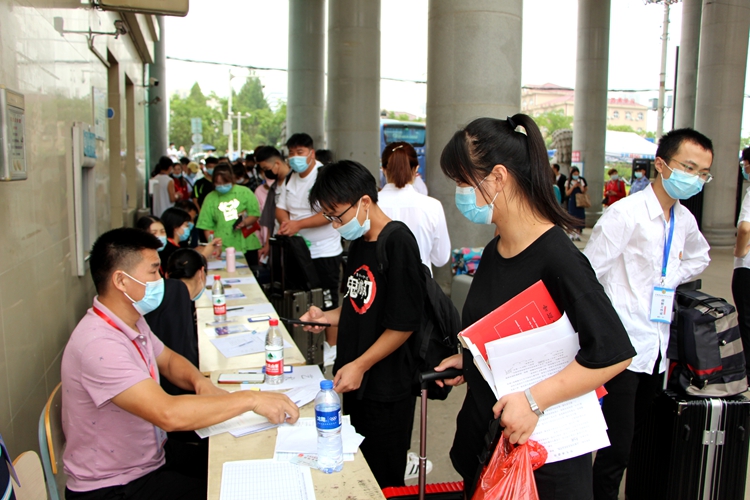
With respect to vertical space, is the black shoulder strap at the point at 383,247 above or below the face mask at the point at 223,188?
below

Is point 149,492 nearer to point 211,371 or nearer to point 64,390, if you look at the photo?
point 64,390

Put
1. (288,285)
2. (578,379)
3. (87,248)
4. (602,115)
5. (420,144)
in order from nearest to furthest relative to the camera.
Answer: (578,379) < (87,248) < (288,285) < (602,115) < (420,144)

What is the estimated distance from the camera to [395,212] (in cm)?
410

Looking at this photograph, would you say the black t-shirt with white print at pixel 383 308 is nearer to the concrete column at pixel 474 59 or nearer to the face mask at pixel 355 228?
the face mask at pixel 355 228

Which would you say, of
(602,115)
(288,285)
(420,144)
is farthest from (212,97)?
(288,285)

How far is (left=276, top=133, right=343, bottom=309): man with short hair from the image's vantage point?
199 inches

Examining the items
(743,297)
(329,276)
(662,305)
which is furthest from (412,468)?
(743,297)

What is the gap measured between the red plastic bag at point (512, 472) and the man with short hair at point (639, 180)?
1354cm

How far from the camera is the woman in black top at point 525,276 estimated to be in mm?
1448

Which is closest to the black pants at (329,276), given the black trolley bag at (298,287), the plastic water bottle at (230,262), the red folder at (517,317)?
the black trolley bag at (298,287)

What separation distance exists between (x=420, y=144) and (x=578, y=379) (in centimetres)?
1905

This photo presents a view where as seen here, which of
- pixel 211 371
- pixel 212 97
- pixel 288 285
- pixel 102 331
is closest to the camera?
pixel 102 331

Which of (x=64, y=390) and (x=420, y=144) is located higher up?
(x=420, y=144)

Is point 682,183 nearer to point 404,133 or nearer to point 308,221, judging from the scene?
point 308,221
